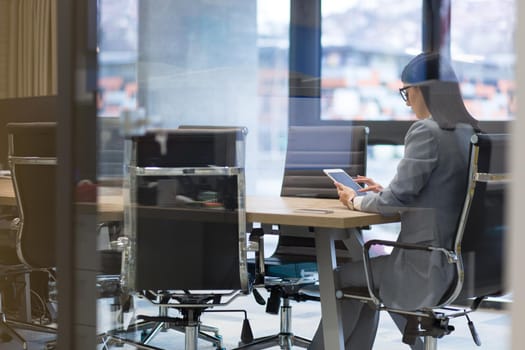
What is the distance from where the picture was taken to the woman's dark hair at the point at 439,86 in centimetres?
231

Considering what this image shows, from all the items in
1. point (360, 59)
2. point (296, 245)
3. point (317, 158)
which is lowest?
point (296, 245)

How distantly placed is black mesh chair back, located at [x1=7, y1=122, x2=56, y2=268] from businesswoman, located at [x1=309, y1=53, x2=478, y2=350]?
1107 mm

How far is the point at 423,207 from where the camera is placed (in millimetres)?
2861

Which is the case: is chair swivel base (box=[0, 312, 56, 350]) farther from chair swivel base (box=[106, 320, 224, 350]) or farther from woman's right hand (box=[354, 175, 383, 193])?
woman's right hand (box=[354, 175, 383, 193])

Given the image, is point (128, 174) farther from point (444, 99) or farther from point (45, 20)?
point (444, 99)

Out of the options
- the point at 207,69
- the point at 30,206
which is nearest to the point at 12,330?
the point at 30,206

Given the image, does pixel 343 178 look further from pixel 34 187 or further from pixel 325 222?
pixel 34 187

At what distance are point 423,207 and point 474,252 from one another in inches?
16.2

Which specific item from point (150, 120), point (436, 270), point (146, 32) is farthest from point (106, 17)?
point (436, 270)

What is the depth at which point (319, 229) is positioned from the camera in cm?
320

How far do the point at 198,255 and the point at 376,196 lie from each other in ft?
2.30

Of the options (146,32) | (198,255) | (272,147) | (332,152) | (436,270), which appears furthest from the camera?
(332,152)

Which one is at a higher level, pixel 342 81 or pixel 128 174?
pixel 342 81

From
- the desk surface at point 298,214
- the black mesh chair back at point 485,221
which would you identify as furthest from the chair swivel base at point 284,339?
the black mesh chair back at point 485,221
